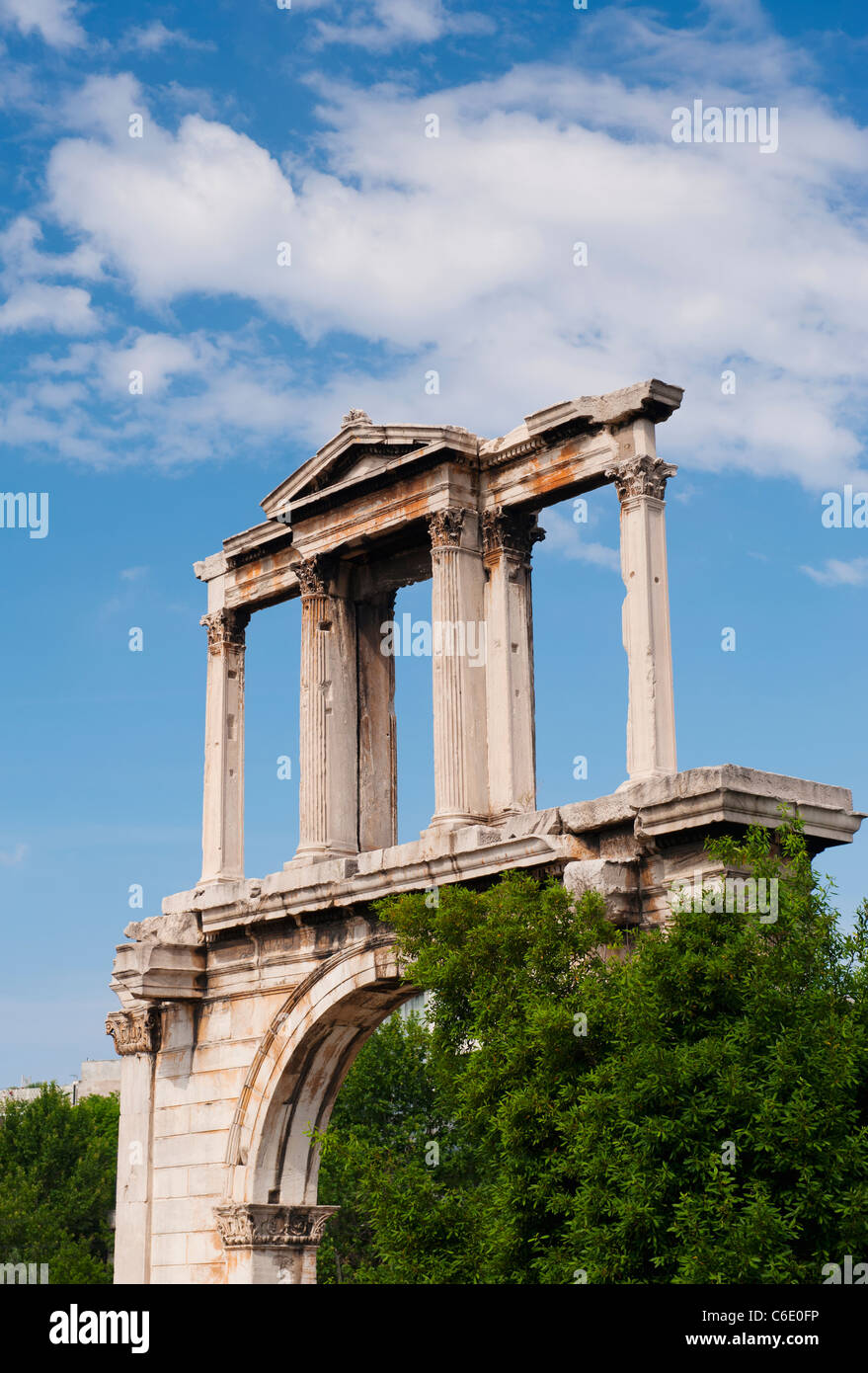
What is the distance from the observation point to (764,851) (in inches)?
522

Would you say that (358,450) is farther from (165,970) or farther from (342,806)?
(165,970)

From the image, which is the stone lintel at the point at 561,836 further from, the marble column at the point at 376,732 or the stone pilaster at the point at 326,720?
the marble column at the point at 376,732

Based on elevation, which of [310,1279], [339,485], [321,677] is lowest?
[310,1279]

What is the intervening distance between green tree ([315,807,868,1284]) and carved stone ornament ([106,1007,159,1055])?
5855 millimetres

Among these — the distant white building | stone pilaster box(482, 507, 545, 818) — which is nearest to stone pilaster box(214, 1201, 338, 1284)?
stone pilaster box(482, 507, 545, 818)

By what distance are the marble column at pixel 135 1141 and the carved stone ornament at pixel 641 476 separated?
26.5ft

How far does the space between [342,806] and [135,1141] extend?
4.56 metres

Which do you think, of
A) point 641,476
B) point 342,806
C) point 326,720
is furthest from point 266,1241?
point 641,476

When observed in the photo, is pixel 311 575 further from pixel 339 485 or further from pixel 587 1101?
pixel 587 1101

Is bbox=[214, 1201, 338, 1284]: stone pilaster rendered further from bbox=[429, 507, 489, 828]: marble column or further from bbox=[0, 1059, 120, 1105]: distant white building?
bbox=[0, 1059, 120, 1105]: distant white building

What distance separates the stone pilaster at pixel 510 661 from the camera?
17.8 m

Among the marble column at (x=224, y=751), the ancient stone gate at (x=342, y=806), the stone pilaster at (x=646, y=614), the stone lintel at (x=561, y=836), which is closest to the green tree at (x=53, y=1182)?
the ancient stone gate at (x=342, y=806)
